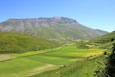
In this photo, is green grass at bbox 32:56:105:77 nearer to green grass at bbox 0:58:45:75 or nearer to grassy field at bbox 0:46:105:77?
grassy field at bbox 0:46:105:77

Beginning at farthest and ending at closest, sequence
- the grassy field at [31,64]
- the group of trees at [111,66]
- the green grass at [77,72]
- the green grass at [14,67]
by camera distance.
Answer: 1. the green grass at [14,67]
2. the grassy field at [31,64]
3. the green grass at [77,72]
4. the group of trees at [111,66]

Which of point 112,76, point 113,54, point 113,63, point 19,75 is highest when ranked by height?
point 113,54

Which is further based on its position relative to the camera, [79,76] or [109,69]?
[79,76]

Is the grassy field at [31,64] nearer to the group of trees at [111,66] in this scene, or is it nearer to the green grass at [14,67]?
the green grass at [14,67]

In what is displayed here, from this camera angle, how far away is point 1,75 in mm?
45844

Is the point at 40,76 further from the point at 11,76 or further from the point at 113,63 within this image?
→ the point at 113,63

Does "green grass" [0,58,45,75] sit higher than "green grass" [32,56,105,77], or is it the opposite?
"green grass" [32,56,105,77]

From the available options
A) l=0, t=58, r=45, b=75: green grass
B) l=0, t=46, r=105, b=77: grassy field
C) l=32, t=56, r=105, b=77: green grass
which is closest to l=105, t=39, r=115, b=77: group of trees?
l=32, t=56, r=105, b=77: green grass

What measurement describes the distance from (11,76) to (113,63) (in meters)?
38.3

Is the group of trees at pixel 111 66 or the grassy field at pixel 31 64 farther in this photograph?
the grassy field at pixel 31 64

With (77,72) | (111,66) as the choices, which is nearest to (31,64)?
(77,72)

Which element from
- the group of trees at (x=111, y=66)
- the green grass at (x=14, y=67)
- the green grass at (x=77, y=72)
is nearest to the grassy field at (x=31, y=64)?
the green grass at (x=14, y=67)

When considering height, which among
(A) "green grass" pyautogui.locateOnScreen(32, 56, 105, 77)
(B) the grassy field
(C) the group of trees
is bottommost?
(B) the grassy field

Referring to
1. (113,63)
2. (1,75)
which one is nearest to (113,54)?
(113,63)
